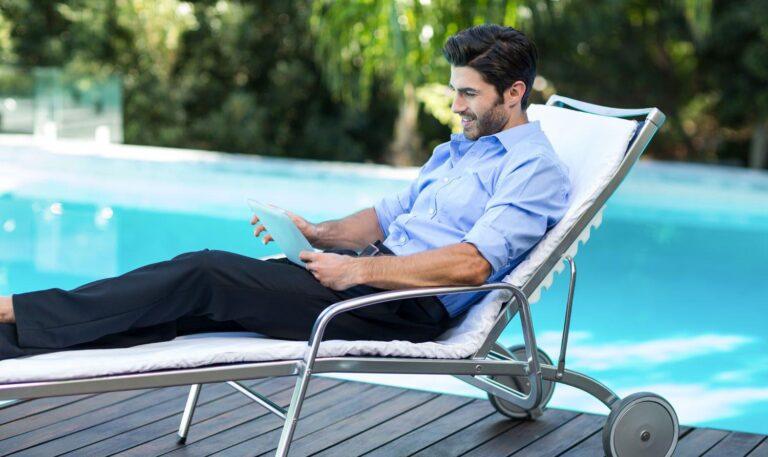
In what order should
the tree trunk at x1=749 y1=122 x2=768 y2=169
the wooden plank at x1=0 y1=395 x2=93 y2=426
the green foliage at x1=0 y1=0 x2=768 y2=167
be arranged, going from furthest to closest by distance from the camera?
the green foliage at x1=0 y1=0 x2=768 y2=167, the tree trunk at x1=749 y1=122 x2=768 y2=169, the wooden plank at x1=0 y1=395 x2=93 y2=426

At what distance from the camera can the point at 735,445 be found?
329cm

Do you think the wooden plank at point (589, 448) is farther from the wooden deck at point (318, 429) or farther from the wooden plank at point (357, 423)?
the wooden plank at point (357, 423)

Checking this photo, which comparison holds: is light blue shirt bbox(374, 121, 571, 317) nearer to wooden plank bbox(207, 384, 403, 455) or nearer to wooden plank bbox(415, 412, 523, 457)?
wooden plank bbox(415, 412, 523, 457)

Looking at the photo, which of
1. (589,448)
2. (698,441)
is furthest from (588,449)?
(698,441)

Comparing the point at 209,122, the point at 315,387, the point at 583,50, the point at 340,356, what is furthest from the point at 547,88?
the point at 340,356

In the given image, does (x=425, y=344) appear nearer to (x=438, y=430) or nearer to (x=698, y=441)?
(x=438, y=430)

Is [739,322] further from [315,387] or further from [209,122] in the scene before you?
[209,122]

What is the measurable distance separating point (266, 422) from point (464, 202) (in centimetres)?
99

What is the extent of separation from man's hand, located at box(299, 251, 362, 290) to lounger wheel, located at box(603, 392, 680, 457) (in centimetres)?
85

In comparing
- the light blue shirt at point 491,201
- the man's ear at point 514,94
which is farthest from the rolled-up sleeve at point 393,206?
the man's ear at point 514,94

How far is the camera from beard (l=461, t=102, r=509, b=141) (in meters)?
3.04

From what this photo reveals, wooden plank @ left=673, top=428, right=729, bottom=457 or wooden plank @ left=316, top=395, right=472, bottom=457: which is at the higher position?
wooden plank @ left=673, top=428, right=729, bottom=457

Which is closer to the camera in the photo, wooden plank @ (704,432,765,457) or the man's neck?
the man's neck

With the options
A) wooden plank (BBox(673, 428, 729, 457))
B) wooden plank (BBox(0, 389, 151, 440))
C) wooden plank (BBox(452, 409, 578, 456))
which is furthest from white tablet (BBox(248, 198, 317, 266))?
wooden plank (BBox(673, 428, 729, 457))
